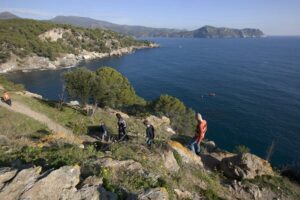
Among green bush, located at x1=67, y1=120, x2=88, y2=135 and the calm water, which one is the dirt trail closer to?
green bush, located at x1=67, y1=120, x2=88, y2=135

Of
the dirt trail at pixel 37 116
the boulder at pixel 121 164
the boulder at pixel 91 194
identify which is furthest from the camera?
the dirt trail at pixel 37 116

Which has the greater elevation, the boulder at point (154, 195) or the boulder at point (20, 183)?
the boulder at point (20, 183)

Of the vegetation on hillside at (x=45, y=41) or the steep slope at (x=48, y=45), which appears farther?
the vegetation on hillside at (x=45, y=41)

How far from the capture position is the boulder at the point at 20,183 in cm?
738

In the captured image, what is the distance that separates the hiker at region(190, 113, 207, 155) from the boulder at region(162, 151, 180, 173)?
6.77 feet

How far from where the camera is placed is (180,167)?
14.0 metres

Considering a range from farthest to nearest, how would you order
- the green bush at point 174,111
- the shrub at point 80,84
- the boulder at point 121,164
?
the green bush at point 174,111, the shrub at point 80,84, the boulder at point 121,164

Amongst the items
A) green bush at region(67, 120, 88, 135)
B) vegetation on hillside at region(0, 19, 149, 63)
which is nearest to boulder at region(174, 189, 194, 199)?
green bush at region(67, 120, 88, 135)

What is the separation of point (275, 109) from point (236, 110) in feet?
30.5

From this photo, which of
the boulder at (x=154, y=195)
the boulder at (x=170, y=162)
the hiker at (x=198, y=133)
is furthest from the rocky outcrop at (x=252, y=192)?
Answer: the boulder at (x=154, y=195)

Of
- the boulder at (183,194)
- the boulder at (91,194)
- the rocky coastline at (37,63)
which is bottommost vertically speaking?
the rocky coastline at (37,63)

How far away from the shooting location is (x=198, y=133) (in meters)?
15.2

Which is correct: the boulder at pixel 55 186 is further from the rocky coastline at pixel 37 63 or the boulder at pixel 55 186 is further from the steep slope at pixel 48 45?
the steep slope at pixel 48 45

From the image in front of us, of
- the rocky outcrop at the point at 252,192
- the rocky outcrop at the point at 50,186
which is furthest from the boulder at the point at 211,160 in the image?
the rocky outcrop at the point at 50,186
